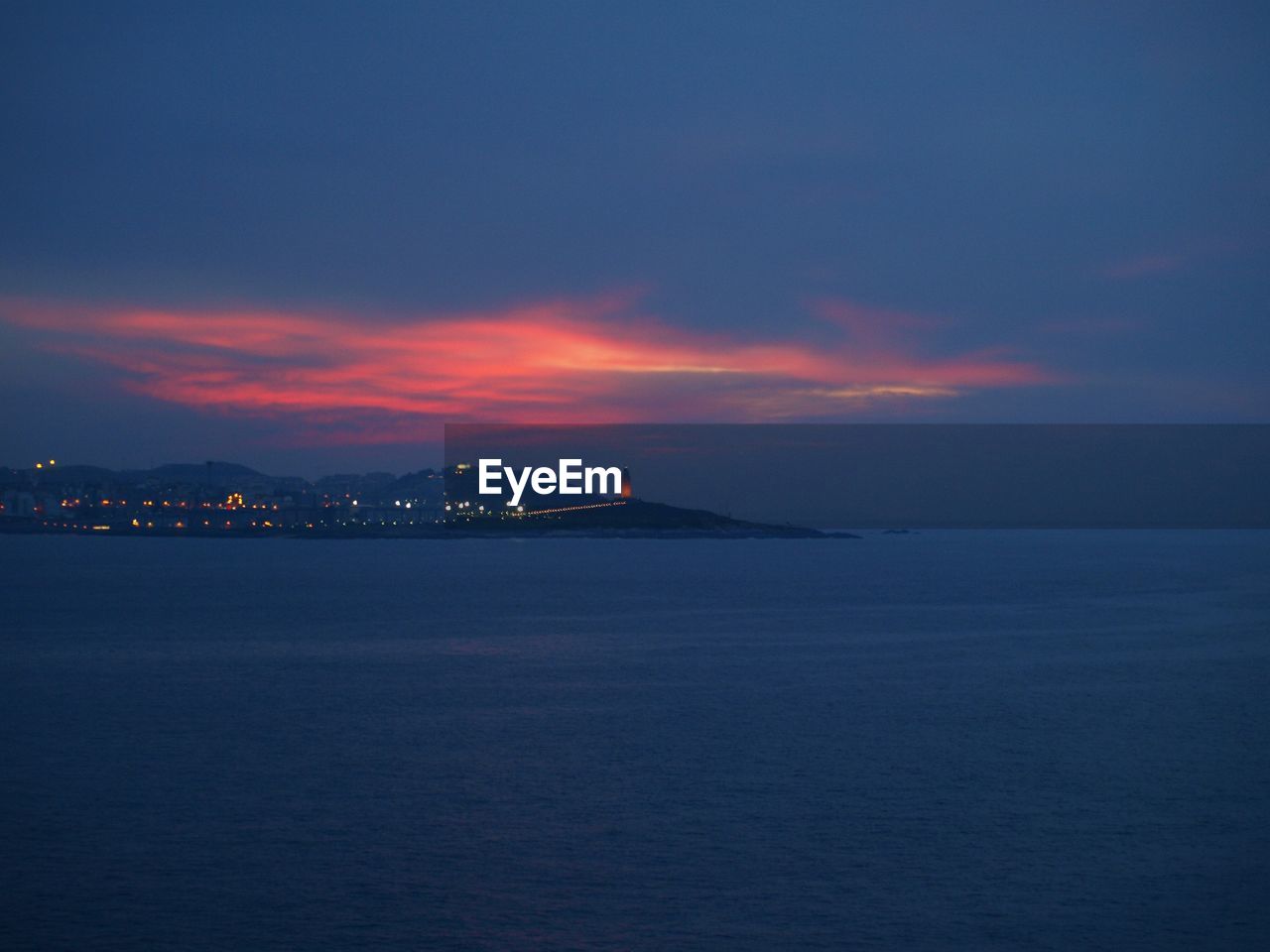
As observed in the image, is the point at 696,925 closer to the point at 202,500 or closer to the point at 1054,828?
the point at 1054,828

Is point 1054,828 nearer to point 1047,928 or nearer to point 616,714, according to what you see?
point 1047,928

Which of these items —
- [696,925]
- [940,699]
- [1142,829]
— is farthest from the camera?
[940,699]

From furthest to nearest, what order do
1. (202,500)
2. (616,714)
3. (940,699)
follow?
(202,500), (940,699), (616,714)

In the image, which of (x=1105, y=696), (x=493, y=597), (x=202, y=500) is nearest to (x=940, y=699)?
(x=1105, y=696)

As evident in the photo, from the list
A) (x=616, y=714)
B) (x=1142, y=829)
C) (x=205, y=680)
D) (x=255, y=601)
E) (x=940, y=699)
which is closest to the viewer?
(x=1142, y=829)

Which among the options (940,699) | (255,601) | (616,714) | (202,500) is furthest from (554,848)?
(202,500)

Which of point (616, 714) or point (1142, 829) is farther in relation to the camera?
point (616, 714)
